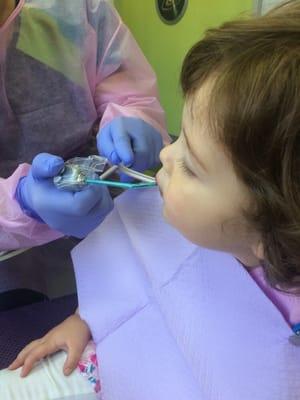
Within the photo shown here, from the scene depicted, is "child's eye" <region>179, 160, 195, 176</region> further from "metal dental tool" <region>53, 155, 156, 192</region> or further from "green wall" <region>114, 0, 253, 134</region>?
"green wall" <region>114, 0, 253, 134</region>

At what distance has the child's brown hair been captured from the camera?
47 cm

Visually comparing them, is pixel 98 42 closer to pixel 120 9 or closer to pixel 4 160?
A: pixel 4 160

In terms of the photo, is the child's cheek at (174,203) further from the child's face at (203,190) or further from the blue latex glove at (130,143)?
the blue latex glove at (130,143)

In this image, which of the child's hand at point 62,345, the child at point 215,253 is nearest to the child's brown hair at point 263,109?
the child at point 215,253

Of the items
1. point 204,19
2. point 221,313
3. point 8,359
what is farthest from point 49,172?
point 204,19

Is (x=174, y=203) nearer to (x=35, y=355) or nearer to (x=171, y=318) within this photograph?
(x=171, y=318)

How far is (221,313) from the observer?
69cm

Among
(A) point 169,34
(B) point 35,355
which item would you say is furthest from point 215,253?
(A) point 169,34

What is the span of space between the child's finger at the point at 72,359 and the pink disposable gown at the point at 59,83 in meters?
0.22

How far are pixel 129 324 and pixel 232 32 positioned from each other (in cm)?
46

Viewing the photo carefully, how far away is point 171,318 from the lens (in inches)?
28.6

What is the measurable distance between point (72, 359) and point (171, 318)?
0.19m

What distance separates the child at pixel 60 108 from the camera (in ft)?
A: 2.68

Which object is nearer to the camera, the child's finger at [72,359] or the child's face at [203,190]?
the child's face at [203,190]
